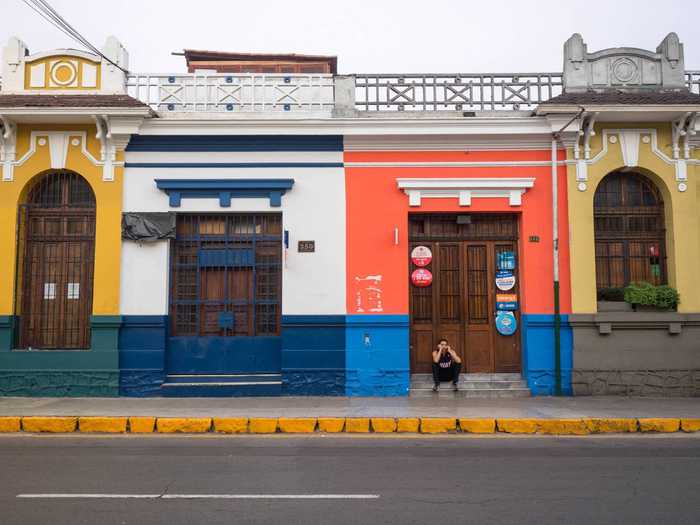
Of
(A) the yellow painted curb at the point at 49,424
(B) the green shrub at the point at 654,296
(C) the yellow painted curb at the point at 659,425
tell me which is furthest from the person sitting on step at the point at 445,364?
(A) the yellow painted curb at the point at 49,424

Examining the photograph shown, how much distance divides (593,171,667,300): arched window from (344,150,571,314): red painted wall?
2.78ft

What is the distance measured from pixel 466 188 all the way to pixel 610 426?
16.5 ft

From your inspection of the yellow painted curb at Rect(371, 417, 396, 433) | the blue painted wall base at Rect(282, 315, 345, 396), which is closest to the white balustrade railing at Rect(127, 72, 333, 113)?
the blue painted wall base at Rect(282, 315, 345, 396)

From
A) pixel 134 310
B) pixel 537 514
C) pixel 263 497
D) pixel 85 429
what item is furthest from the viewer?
pixel 134 310

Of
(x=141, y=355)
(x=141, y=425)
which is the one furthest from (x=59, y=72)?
(x=141, y=425)

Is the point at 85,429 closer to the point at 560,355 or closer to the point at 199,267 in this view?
the point at 199,267

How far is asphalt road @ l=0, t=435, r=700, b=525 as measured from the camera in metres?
5.54

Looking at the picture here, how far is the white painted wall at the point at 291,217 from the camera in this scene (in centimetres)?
1217

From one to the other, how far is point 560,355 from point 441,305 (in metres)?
2.42

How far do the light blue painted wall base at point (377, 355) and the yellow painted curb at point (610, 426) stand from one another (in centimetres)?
358

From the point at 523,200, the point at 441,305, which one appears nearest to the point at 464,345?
the point at 441,305

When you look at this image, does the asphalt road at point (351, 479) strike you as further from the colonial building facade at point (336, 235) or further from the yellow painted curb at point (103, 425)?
the colonial building facade at point (336, 235)

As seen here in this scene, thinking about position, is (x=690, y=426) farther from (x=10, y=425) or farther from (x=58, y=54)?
(x=58, y=54)

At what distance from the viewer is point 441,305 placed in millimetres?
12586
